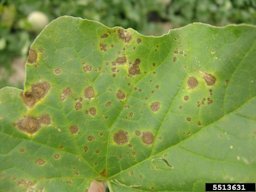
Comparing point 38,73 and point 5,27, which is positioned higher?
point 5,27

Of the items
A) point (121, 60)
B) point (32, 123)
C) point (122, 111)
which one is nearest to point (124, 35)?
point (121, 60)

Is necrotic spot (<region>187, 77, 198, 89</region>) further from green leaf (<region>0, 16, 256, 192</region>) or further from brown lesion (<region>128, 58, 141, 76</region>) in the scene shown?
brown lesion (<region>128, 58, 141, 76</region>)

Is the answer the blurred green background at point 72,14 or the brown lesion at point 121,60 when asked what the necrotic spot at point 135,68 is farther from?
the blurred green background at point 72,14

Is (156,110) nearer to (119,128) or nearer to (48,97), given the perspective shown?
(119,128)

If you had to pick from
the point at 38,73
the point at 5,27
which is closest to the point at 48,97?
the point at 38,73

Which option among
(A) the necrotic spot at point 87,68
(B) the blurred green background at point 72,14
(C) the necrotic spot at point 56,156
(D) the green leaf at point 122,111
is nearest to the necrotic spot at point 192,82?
(D) the green leaf at point 122,111

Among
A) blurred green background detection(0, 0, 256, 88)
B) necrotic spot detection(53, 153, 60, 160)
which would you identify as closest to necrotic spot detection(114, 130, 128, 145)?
necrotic spot detection(53, 153, 60, 160)

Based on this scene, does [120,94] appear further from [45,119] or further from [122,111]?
[45,119]
